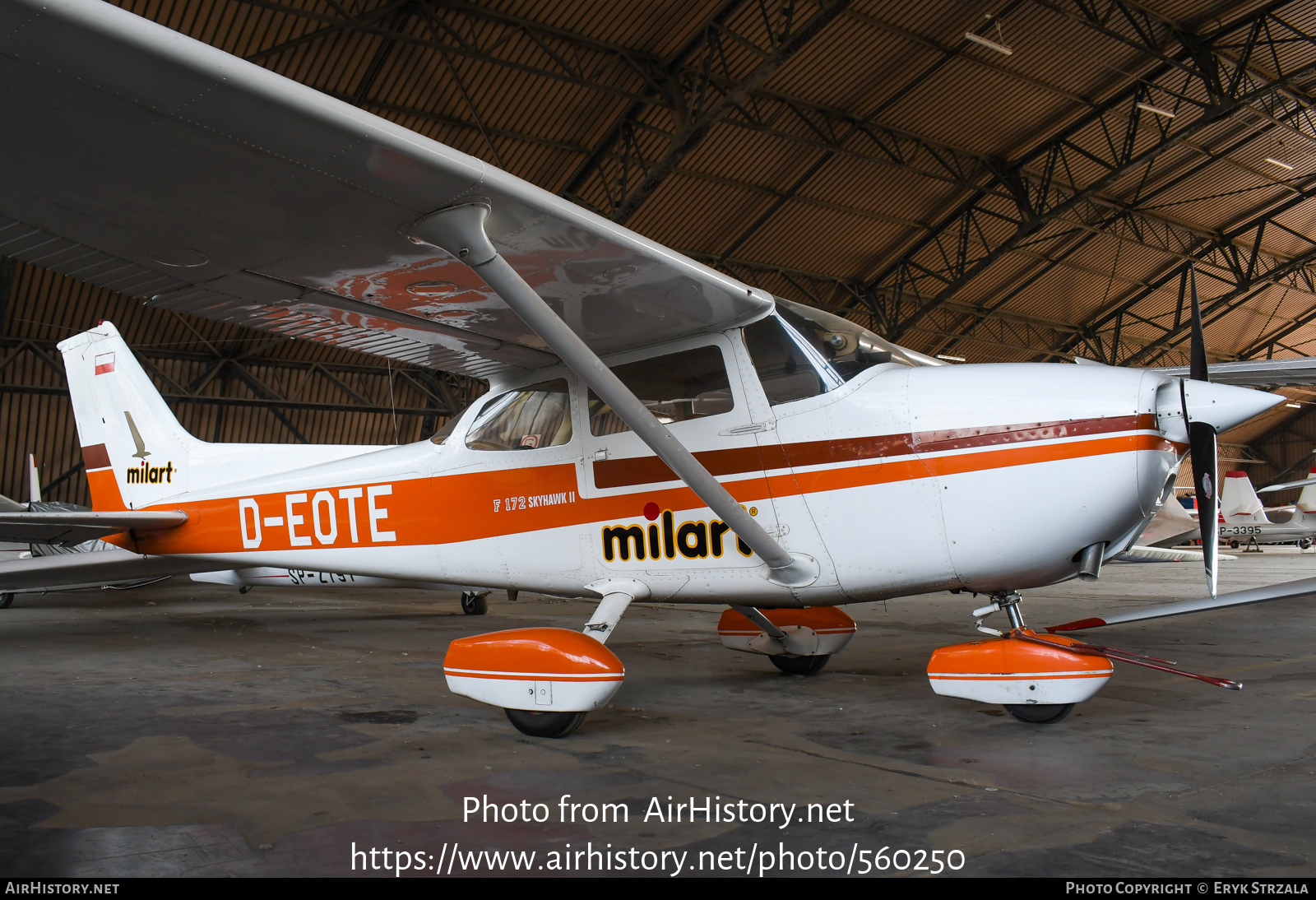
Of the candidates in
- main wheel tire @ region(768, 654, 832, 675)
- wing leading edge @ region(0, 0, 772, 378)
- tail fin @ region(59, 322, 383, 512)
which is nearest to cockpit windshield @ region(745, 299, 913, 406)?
wing leading edge @ region(0, 0, 772, 378)

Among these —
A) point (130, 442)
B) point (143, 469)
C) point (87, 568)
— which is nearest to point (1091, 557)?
point (87, 568)

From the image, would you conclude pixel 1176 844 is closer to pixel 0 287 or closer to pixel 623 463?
pixel 623 463

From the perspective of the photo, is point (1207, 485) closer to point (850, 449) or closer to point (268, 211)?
point (850, 449)

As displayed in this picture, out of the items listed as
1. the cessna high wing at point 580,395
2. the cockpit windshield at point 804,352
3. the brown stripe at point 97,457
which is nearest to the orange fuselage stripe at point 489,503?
the cessna high wing at point 580,395

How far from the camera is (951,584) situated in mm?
4520

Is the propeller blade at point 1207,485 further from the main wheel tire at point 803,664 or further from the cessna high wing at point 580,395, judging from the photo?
the main wheel tire at point 803,664

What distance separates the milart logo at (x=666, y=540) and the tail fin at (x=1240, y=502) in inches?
1210

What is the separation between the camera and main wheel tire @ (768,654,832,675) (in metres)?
6.10

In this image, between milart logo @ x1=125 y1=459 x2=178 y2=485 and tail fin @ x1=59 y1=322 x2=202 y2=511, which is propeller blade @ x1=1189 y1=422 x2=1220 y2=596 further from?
milart logo @ x1=125 y1=459 x2=178 y2=485

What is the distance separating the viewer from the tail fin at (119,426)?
8539 mm

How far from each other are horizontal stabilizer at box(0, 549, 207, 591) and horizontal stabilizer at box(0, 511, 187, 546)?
0.38m

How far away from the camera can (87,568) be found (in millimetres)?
7945

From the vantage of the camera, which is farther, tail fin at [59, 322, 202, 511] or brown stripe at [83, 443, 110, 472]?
brown stripe at [83, 443, 110, 472]

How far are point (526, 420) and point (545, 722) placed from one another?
2.05 metres
